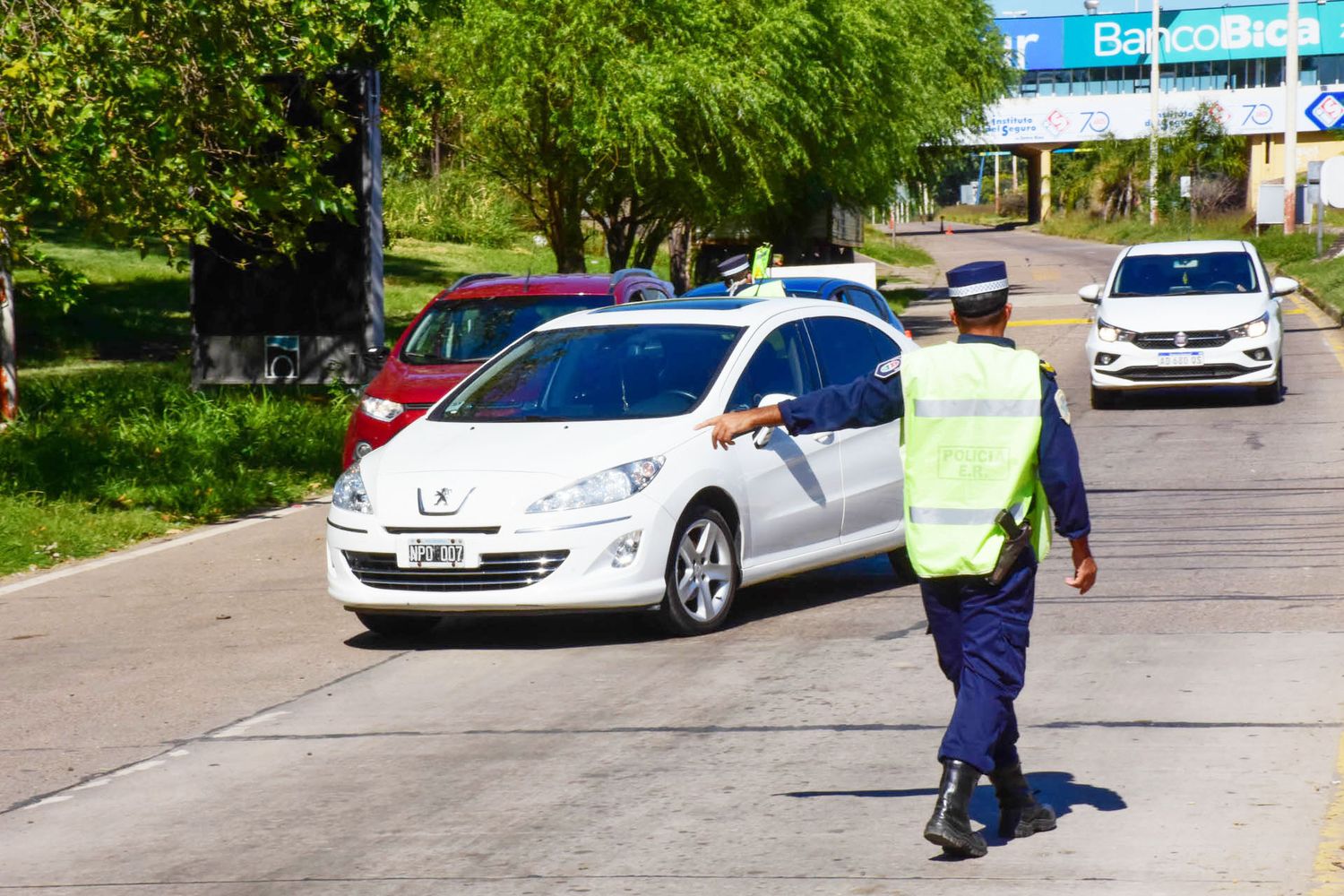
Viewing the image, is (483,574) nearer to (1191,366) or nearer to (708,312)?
(708,312)

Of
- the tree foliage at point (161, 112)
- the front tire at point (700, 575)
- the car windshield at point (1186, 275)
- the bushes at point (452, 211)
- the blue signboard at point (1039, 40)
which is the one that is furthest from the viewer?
the blue signboard at point (1039, 40)

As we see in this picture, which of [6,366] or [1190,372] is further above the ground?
[6,366]

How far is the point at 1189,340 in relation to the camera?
18.7m

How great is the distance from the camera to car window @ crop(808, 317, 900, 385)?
10.2 metres

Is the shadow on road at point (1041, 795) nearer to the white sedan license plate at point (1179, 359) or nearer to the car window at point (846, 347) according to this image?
the car window at point (846, 347)

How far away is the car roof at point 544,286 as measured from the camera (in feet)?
48.2

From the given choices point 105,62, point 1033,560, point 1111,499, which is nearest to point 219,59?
point 105,62

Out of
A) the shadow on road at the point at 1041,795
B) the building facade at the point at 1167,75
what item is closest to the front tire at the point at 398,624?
the shadow on road at the point at 1041,795

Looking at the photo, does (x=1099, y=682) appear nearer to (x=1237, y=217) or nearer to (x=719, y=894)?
(x=719, y=894)

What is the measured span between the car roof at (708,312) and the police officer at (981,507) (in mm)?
4444

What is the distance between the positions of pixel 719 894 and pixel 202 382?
597 inches

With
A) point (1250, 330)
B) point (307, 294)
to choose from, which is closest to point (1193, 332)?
point (1250, 330)

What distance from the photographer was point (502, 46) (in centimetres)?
2272

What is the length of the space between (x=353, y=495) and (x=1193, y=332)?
11594 millimetres
